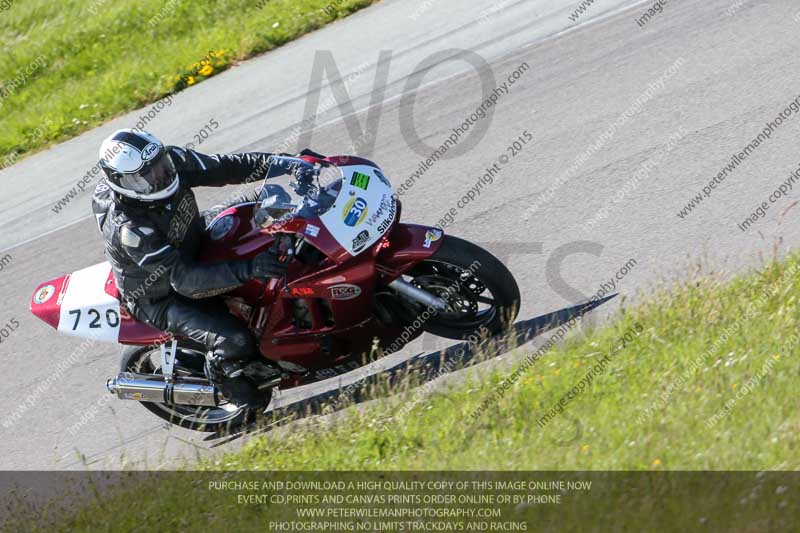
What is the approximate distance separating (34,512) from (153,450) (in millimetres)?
1136

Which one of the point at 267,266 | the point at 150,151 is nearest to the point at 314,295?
the point at 267,266

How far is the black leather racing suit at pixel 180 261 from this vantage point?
21.7 feet

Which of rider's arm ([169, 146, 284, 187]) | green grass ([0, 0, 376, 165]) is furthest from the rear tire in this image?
green grass ([0, 0, 376, 165])

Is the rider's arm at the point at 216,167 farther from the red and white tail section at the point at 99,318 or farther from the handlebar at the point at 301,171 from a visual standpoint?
the red and white tail section at the point at 99,318

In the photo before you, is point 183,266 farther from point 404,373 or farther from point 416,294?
point 404,373

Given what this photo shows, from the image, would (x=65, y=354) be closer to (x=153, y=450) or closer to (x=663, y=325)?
(x=153, y=450)

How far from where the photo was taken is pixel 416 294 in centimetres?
684

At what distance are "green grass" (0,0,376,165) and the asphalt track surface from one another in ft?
1.59

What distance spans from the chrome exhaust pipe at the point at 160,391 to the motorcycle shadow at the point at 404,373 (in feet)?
1.18

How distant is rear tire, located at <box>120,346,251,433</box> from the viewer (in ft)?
25.3

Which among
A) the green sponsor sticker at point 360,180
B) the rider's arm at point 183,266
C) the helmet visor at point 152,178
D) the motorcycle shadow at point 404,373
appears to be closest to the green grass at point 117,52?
the motorcycle shadow at point 404,373

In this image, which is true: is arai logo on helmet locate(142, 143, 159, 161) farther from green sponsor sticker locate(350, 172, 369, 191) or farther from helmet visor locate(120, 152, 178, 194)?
green sponsor sticker locate(350, 172, 369, 191)

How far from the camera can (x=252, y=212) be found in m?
7.14

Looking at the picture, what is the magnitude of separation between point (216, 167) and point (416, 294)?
178 cm
